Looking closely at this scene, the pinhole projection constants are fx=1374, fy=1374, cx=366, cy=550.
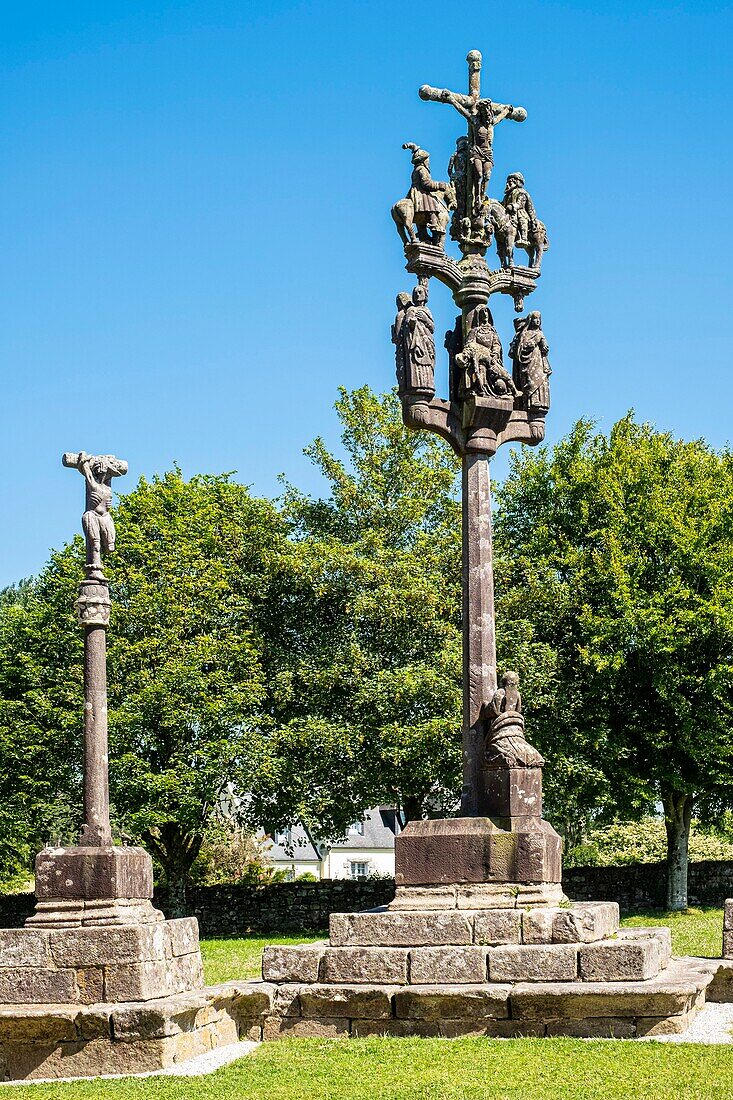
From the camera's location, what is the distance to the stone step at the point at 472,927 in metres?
10.9

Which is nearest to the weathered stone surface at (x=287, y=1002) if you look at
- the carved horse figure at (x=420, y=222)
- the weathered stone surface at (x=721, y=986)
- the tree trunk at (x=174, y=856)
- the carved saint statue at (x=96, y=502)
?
the weathered stone surface at (x=721, y=986)

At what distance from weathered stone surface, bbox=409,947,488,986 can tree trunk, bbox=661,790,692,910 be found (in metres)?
19.5

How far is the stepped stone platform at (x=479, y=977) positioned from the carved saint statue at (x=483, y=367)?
15.3ft

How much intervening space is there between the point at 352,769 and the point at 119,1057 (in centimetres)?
2017

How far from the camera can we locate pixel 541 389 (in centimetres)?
1342

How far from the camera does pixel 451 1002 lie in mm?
10602

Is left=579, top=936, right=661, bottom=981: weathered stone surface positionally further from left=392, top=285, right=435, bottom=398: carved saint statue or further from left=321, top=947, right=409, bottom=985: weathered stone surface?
left=392, top=285, right=435, bottom=398: carved saint statue

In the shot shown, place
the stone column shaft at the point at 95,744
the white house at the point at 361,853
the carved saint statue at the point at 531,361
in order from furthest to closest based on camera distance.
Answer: the white house at the point at 361,853 < the carved saint statue at the point at 531,361 < the stone column shaft at the point at 95,744

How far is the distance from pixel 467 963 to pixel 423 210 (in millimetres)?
6937

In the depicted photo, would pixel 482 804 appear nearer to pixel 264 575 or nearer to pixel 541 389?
pixel 541 389

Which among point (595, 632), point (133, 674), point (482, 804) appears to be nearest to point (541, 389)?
point (482, 804)

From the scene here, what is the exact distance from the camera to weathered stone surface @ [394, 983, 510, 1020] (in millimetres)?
10508

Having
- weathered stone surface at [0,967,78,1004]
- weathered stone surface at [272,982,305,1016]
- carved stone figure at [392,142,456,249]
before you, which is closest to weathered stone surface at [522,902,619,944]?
weathered stone surface at [272,982,305,1016]

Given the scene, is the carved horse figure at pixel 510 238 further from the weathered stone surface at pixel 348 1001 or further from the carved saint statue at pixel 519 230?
the weathered stone surface at pixel 348 1001
